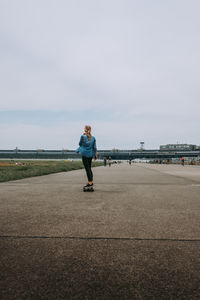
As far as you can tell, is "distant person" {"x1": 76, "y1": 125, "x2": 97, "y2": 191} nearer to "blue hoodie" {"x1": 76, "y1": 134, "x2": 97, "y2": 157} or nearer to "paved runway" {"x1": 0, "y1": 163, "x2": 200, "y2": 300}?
"blue hoodie" {"x1": 76, "y1": 134, "x2": 97, "y2": 157}

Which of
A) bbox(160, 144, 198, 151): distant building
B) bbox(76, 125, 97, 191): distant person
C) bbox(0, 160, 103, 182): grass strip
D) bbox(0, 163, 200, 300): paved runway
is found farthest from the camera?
bbox(160, 144, 198, 151): distant building

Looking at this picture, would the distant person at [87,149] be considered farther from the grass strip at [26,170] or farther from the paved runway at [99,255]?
the grass strip at [26,170]

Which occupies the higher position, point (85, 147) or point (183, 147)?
point (183, 147)

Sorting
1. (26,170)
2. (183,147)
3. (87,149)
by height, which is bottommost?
(26,170)

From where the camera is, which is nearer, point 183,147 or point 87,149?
point 87,149

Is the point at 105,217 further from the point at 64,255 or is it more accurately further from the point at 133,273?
the point at 133,273

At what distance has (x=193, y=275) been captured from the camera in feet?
4.70

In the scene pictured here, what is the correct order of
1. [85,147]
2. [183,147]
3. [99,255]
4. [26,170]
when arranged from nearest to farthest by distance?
[99,255]
[85,147]
[26,170]
[183,147]

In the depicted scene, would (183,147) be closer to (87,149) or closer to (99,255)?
(87,149)

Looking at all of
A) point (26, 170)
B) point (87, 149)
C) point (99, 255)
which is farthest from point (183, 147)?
point (99, 255)

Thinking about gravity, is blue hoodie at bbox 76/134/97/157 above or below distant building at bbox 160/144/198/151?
below

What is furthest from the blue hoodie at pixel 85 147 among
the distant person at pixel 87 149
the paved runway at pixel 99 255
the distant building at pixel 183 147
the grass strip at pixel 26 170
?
the distant building at pixel 183 147

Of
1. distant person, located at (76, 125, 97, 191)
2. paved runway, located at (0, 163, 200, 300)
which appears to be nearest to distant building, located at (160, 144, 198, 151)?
distant person, located at (76, 125, 97, 191)

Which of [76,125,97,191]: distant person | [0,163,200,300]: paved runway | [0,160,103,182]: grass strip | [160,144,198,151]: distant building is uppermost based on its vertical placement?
[160,144,198,151]: distant building
